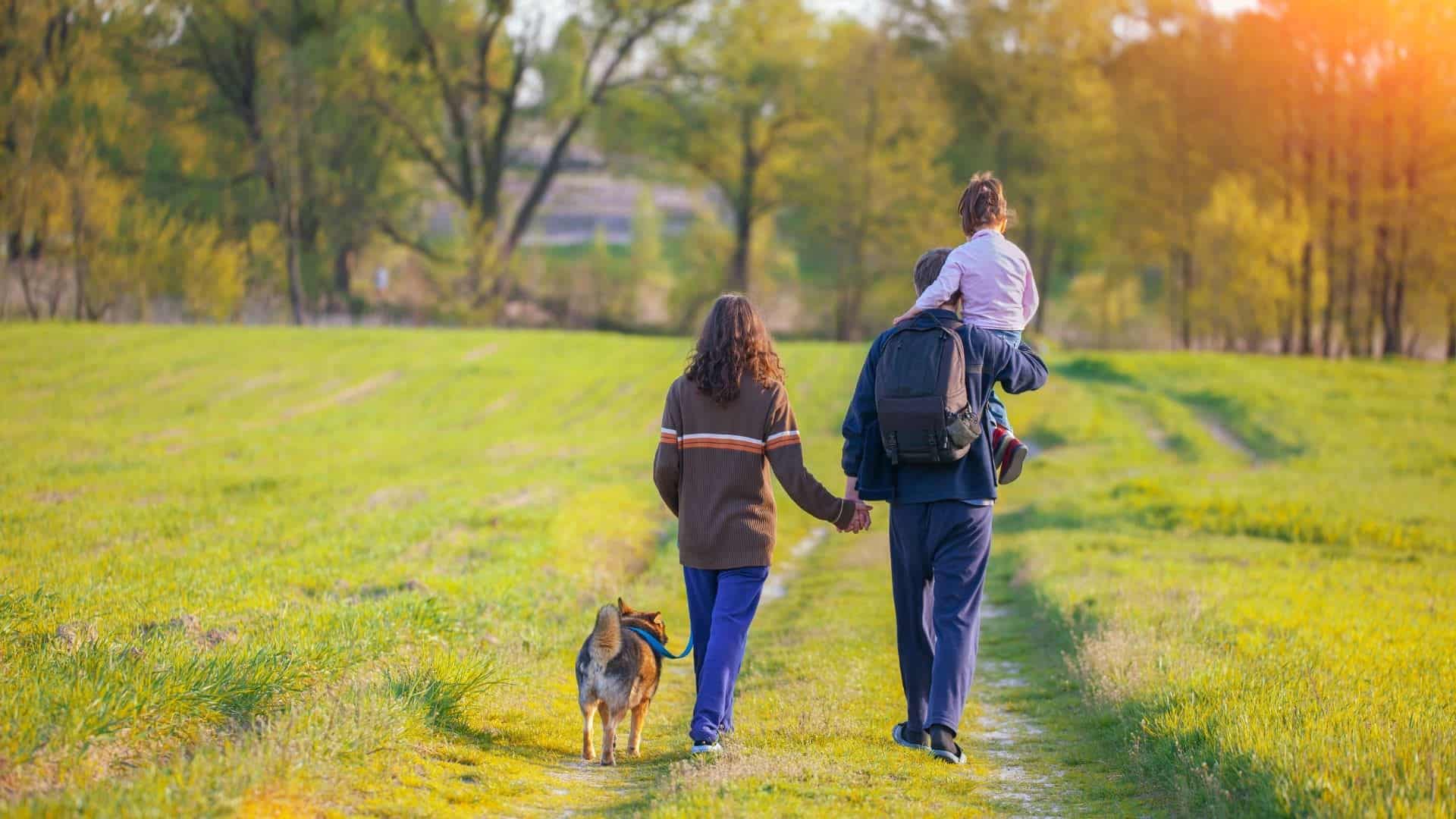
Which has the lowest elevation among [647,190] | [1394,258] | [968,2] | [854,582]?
[854,582]

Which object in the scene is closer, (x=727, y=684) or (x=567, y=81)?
(x=727, y=684)


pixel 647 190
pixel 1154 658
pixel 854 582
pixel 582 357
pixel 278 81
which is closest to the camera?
pixel 1154 658

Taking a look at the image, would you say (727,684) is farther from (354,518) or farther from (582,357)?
(582,357)

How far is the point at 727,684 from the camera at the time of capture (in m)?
7.21

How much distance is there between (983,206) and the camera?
733cm

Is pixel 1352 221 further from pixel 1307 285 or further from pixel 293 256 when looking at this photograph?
pixel 293 256

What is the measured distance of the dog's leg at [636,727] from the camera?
290 inches

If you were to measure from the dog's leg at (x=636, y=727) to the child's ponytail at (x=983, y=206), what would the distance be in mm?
3366

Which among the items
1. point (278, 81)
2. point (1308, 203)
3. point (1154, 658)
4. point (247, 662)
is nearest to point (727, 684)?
point (247, 662)

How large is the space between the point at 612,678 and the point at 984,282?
120 inches

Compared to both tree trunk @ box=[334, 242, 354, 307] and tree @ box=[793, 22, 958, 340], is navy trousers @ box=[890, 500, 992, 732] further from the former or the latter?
tree trunk @ box=[334, 242, 354, 307]

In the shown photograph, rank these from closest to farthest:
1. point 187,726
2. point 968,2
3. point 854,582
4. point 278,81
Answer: point 187,726 < point 854,582 < point 278,81 < point 968,2

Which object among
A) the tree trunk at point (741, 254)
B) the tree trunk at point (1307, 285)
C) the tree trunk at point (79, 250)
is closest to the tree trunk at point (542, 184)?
the tree trunk at point (741, 254)

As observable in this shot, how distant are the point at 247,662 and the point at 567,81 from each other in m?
50.7
